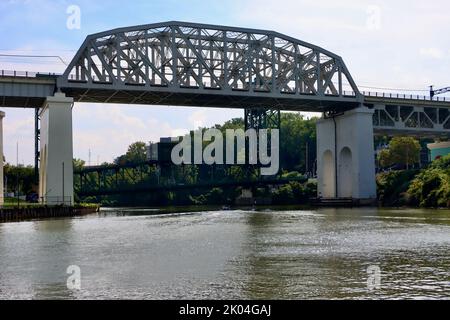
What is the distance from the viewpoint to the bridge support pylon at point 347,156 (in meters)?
111

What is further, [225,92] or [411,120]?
[411,120]

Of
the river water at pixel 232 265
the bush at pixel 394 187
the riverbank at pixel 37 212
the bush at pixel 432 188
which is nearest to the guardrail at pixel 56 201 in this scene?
the riverbank at pixel 37 212

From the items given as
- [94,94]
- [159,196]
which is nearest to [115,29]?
[94,94]

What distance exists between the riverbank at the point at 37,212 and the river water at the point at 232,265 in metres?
25.8

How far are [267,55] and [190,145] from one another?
229 feet

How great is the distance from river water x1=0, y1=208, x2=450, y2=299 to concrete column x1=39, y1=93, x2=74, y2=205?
37342mm

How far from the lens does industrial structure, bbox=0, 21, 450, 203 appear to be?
286ft

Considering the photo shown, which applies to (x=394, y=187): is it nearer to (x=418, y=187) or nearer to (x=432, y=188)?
(x=418, y=187)

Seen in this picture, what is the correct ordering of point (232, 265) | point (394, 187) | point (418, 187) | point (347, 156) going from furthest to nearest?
point (347, 156) < point (394, 187) < point (418, 187) < point (232, 265)

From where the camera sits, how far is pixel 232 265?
29188 mm

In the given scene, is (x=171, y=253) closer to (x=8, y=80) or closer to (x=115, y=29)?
(x=8, y=80)

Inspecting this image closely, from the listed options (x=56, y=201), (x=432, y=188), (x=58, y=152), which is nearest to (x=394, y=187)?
(x=432, y=188)

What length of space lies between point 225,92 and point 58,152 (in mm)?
30238

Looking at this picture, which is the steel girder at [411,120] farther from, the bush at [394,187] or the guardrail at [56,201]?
the guardrail at [56,201]
